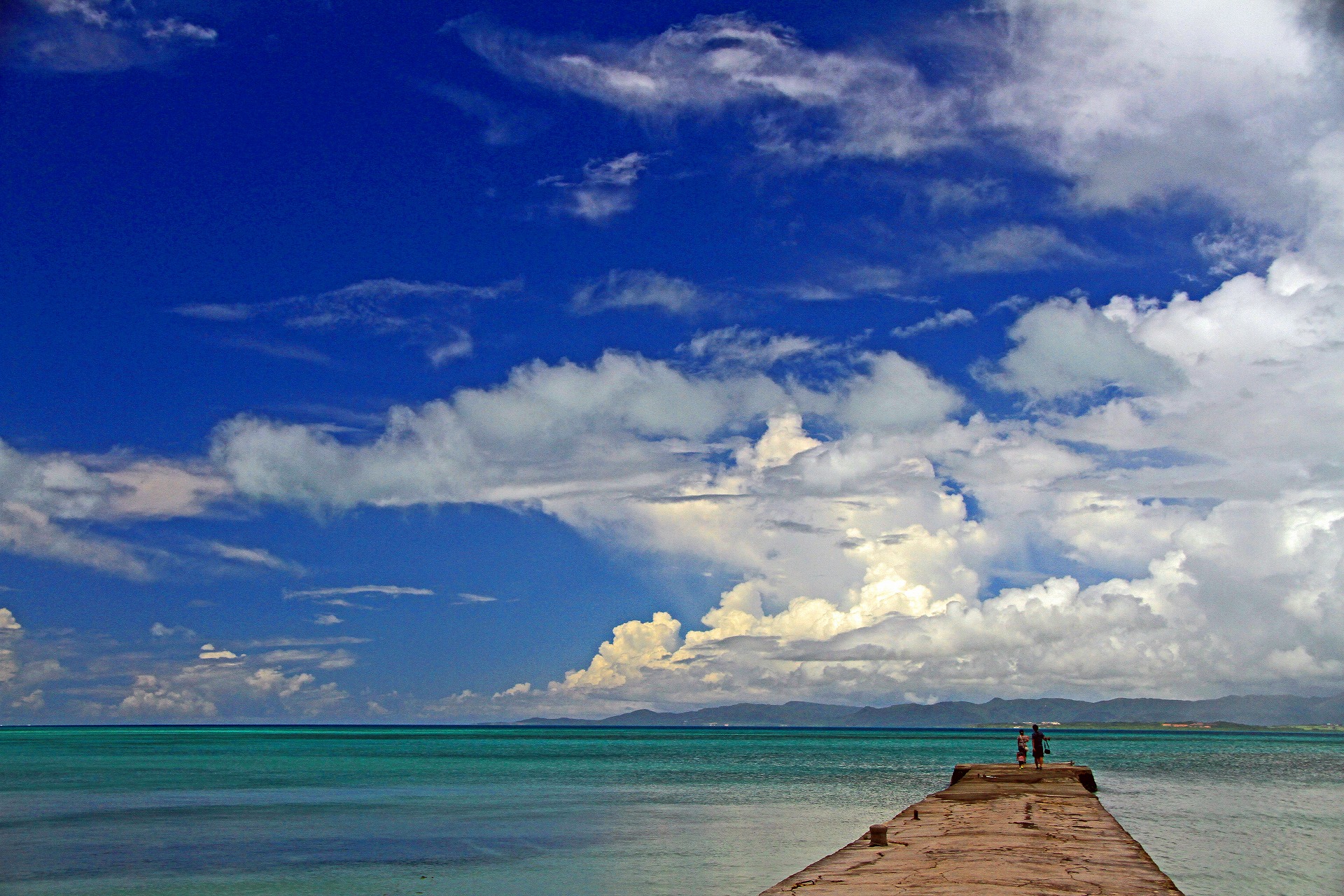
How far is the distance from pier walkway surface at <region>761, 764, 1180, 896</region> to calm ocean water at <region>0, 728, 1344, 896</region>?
3.34 m

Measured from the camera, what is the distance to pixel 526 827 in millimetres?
37656

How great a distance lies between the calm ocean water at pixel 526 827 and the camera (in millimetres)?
26781

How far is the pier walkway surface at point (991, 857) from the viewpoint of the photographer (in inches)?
701

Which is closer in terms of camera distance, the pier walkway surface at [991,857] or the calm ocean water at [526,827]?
the pier walkway surface at [991,857]

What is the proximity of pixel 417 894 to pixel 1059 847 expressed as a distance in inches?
566

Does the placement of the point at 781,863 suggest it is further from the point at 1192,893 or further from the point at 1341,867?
the point at 1341,867

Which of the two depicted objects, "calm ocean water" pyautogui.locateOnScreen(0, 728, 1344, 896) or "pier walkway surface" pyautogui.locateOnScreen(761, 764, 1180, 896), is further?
"calm ocean water" pyautogui.locateOnScreen(0, 728, 1344, 896)

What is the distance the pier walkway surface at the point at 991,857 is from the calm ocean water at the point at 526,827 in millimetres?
3344

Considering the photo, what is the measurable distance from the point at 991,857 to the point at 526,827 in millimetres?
20764

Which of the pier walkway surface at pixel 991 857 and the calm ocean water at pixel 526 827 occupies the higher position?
the pier walkway surface at pixel 991 857

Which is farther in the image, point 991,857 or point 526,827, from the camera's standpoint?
point 526,827

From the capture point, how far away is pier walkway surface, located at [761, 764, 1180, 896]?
701 inches

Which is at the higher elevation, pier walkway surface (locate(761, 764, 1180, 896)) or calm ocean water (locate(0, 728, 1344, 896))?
pier walkway surface (locate(761, 764, 1180, 896))

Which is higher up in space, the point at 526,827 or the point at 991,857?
the point at 991,857
